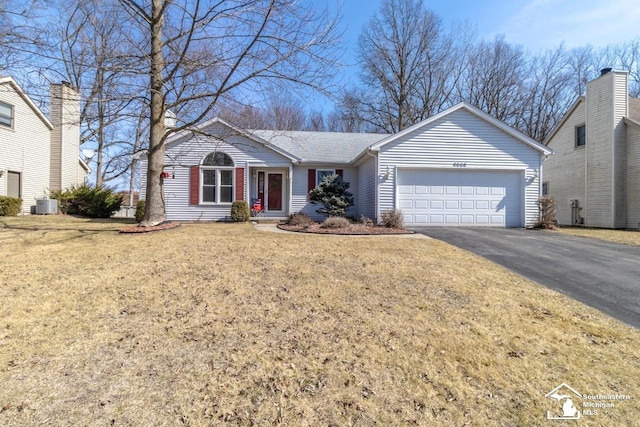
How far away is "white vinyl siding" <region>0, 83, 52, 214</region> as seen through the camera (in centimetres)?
1496

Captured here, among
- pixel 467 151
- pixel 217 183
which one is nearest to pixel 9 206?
pixel 217 183

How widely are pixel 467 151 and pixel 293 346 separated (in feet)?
39.3

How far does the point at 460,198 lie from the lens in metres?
12.7

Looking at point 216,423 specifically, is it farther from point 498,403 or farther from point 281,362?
point 498,403

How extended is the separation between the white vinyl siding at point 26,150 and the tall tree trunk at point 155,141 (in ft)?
34.4

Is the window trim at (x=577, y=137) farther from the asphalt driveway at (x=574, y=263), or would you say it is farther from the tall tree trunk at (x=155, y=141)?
the tall tree trunk at (x=155, y=141)

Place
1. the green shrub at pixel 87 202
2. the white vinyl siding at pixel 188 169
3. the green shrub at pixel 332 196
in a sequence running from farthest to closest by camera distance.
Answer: the green shrub at pixel 87 202 < the white vinyl siding at pixel 188 169 < the green shrub at pixel 332 196

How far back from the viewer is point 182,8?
311 inches

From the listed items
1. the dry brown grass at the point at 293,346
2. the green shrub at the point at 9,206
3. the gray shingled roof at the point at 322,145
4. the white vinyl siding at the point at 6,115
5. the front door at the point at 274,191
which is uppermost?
the white vinyl siding at the point at 6,115

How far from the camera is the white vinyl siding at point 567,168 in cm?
1661

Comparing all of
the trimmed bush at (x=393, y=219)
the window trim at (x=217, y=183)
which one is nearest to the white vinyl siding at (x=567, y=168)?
the trimmed bush at (x=393, y=219)

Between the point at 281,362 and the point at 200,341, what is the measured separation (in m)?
0.93

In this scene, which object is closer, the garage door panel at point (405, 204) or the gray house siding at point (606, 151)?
the garage door panel at point (405, 204)

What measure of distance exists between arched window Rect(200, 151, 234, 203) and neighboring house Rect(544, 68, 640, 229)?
56.9ft
